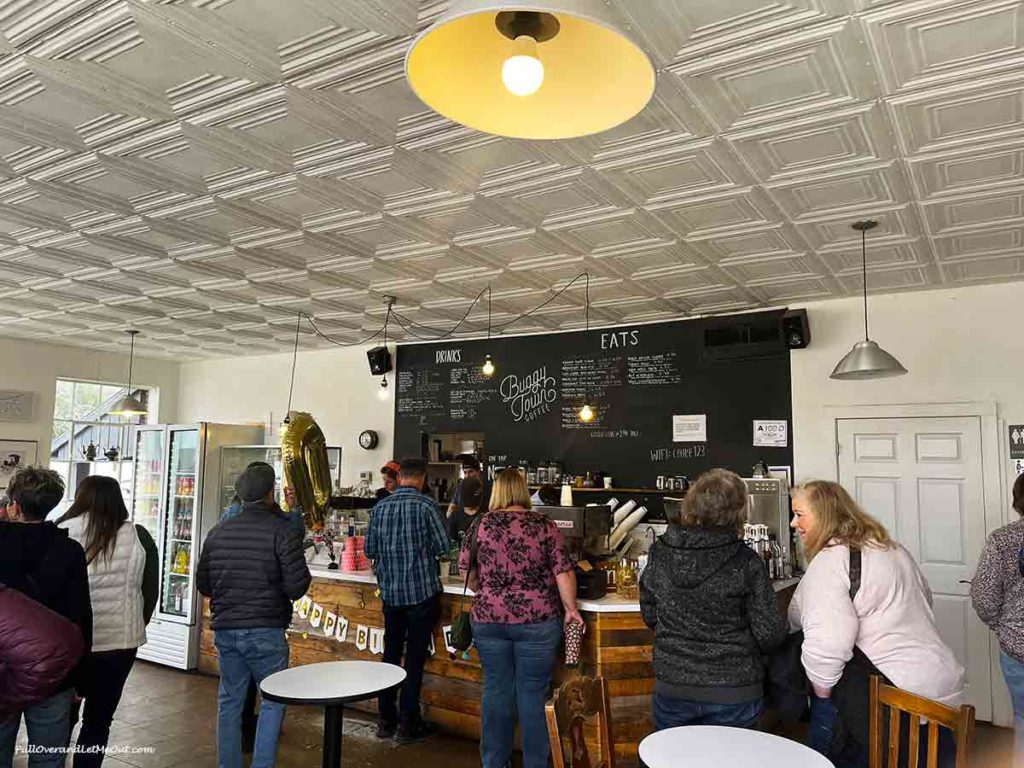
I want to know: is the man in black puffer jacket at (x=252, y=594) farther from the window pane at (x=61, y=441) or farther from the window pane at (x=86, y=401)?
the window pane at (x=86, y=401)

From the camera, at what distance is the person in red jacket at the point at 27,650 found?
237 cm

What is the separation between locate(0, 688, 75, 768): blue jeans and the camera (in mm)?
2891

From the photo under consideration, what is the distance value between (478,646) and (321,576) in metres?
1.77

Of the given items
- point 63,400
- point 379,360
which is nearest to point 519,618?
point 379,360

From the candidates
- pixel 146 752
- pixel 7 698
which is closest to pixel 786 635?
pixel 7 698

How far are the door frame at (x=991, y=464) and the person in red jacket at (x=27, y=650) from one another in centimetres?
546

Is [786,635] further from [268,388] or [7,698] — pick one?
[268,388]

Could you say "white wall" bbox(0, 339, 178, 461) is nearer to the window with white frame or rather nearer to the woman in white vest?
the window with white frame

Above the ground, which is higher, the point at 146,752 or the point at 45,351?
the point at 45,351

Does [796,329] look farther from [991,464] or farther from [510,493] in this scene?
[510,493]

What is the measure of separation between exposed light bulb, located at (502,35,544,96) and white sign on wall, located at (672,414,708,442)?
536 cm

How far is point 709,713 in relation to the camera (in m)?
2.74

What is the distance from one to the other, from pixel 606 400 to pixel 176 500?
4013mm

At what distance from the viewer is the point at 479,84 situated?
1.59 meters
